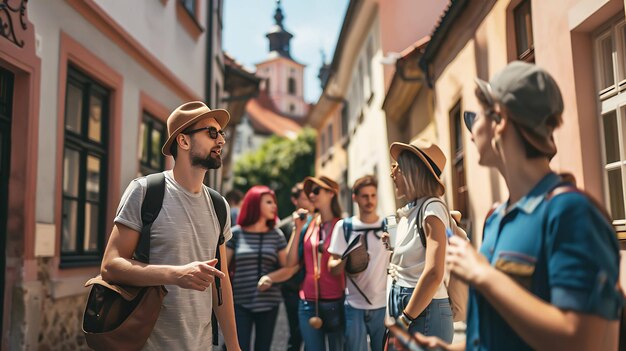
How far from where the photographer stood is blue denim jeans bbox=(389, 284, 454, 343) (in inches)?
131

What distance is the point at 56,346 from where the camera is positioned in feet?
20.0

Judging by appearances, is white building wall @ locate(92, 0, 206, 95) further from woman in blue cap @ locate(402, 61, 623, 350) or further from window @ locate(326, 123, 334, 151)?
window @ locate(326, 123, 334, 151)

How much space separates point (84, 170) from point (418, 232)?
16.6ft

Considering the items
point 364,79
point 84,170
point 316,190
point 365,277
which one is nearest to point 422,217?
point 365,277

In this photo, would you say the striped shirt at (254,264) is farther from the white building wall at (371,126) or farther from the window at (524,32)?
the white building wall at (371,126)

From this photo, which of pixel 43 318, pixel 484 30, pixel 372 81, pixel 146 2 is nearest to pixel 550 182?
pixel 43 318

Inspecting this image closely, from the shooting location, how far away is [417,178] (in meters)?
3.44

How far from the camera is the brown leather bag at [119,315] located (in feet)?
9.07

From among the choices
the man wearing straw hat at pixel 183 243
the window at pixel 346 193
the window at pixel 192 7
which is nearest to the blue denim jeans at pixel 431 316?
the man wearing straw hat at pixel 183 243

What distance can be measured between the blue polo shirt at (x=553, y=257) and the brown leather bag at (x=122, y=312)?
1578 millimetres

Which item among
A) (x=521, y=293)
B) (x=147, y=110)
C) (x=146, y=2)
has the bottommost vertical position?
(x=521, y=293)

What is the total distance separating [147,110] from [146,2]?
152 centimetres

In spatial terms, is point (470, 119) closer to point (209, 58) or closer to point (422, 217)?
point (422, 217)

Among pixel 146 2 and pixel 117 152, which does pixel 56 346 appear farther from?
pixel 146 2
